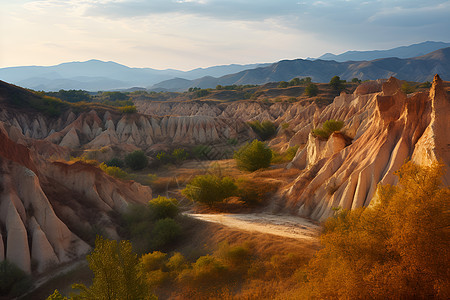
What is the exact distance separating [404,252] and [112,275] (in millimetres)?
6149

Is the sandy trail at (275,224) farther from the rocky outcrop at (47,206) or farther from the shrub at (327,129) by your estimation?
the shrub at (327,129)

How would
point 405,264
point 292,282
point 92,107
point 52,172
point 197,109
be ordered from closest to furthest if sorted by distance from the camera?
point 405,264 < point 292,282 < point 52,172 < point 92,107 < point 197,109

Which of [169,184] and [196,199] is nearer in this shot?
[196,199]

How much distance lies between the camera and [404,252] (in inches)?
228

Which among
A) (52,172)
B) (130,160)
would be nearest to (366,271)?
(52,172)

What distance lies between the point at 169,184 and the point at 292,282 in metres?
21.9

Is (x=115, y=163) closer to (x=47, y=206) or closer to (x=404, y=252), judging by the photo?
(x=47, y=206)

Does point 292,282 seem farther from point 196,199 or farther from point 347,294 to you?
Answer: point 196,199

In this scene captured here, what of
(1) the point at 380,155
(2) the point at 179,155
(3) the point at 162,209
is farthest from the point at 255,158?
(2) the point at 179,155

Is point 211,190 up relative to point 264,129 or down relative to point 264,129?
down

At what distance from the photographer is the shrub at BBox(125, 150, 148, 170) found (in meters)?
36.8

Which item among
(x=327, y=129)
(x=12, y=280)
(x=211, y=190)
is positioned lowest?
(x=211, y=190)

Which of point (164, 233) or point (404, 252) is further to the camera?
point (164, 233)

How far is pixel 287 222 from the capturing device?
52.9 feet
